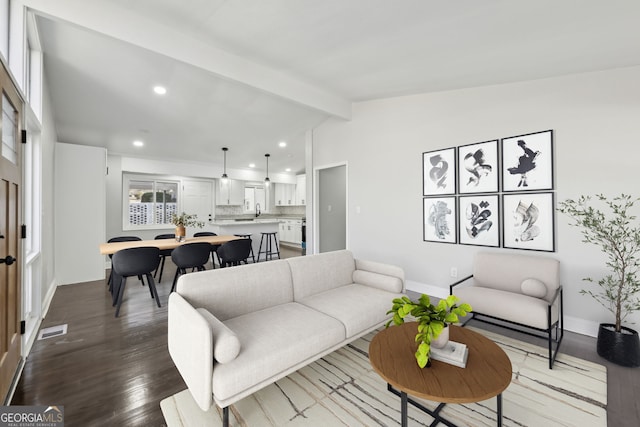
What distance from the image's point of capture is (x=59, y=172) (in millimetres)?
4230

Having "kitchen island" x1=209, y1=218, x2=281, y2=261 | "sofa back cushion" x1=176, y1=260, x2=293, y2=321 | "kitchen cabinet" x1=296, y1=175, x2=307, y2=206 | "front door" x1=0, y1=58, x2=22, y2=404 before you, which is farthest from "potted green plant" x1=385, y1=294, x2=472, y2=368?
"kitchen cabinet" x1=296, y1=175, x2=307, y2=206

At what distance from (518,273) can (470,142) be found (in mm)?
1635

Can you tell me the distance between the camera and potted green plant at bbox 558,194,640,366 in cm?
215

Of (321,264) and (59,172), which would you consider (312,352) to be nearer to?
(321,264)

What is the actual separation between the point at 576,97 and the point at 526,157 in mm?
661

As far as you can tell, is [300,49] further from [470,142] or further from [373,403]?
[373,403]

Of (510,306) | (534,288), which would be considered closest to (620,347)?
(534,288)

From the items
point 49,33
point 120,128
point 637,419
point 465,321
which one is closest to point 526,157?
point 465,321

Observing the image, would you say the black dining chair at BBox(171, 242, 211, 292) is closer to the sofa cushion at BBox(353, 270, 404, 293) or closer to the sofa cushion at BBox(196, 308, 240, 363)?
the sofa cushion at BBox(353, 270, 404, 293)

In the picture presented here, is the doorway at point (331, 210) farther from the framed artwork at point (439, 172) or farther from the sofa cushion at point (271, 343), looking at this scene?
the sofa cushion at point (271, 343)

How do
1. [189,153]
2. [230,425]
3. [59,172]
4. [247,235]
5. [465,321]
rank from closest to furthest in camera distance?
[230,425] < [465,321] < [59,172] < [247,235] < [189,153]

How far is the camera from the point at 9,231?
5.90 ft

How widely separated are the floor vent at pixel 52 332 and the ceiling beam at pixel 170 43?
2766 millimetres

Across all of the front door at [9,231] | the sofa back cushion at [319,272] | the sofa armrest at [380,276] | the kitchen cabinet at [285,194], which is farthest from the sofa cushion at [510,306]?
the kitchen cabinet at [285,194]
